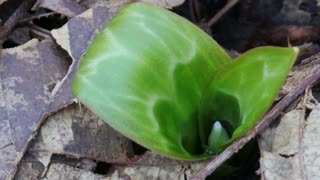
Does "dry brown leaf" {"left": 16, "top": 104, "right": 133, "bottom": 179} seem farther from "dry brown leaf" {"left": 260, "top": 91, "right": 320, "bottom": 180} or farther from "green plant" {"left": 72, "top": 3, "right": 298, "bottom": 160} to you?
"dry brown leaf" {"left": 260, "top": 91, "right": 320, "bottom": 180}

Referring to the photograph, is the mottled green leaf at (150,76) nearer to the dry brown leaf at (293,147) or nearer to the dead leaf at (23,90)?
the dry brown leaf at (293,147)

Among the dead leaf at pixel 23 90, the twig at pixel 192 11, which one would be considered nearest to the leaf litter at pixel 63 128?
the dead leaf at pixel 23 90

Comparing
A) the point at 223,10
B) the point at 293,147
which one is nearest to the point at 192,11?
the point at 223,10

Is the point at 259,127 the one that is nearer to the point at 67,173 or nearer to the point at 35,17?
the point at 67,173

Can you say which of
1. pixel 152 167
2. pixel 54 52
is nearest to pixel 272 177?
pixel 152 167

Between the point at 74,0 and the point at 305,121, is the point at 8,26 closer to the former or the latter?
the point at 74,0
